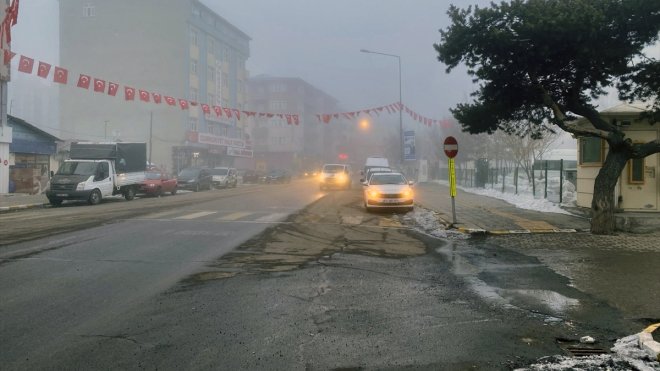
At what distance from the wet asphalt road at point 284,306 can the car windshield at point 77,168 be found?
13.0 metres

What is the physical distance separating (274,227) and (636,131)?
33.6 ft

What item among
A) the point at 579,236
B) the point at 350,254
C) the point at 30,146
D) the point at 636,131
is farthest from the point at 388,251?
the point at 30,146

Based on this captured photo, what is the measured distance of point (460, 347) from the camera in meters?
4.79

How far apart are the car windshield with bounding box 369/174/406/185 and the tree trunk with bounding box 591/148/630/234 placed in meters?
8.39

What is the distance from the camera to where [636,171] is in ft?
48.7

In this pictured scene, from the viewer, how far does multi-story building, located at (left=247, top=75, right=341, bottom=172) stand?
303 ft

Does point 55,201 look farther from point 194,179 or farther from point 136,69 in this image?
point 136,69

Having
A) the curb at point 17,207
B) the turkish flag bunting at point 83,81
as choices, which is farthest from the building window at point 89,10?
the curb at point 17,207

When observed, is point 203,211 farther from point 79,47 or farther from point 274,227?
point 79,47

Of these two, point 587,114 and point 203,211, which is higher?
point 587,114

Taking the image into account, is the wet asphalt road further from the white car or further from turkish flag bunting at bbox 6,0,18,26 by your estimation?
turkish flag bunting at bbox 6,0,18,26

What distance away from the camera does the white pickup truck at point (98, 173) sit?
2244 cm

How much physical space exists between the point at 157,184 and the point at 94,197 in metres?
6.01

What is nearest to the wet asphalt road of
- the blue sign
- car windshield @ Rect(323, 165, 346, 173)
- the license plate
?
the license plate
